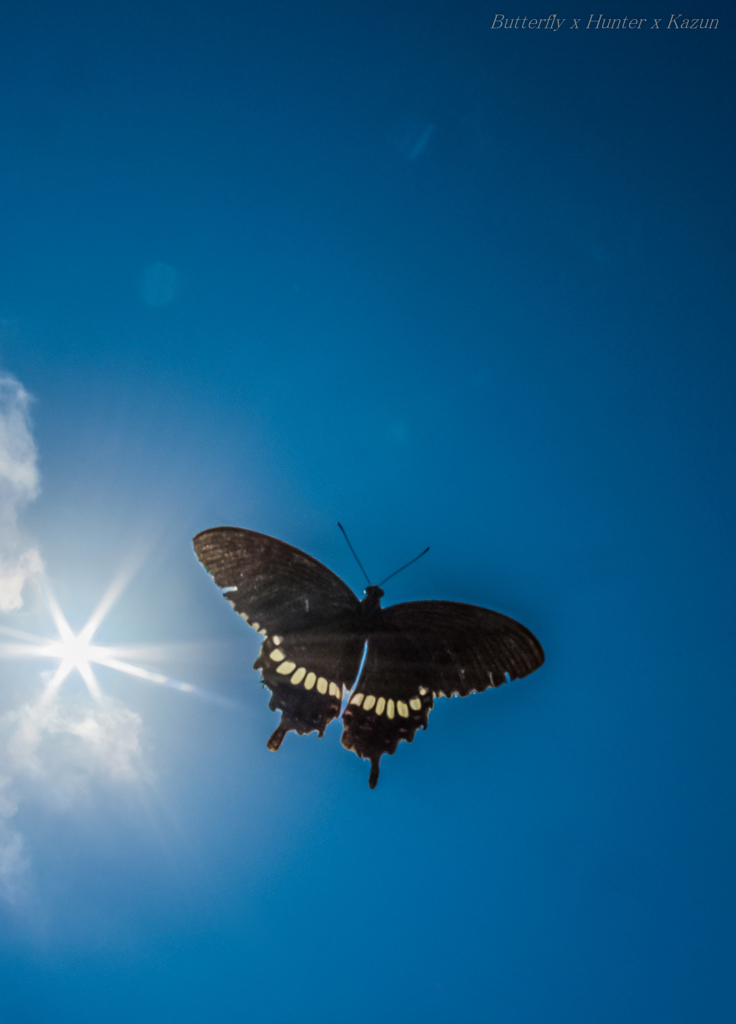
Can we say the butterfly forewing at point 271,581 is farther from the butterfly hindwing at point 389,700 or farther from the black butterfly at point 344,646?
the butterfly hindwing at point 389,700

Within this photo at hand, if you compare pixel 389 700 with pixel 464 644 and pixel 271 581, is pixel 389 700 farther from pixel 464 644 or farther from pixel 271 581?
pixel 271 581

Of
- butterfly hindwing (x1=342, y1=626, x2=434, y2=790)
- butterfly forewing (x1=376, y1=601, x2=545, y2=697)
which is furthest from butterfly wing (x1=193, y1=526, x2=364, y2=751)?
butterfly forewing (x1=376, y1=601, x2=545, y2=697)

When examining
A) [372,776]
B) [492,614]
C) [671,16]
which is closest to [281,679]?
[372,776]

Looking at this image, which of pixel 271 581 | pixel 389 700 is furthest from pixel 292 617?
pixel 389 700

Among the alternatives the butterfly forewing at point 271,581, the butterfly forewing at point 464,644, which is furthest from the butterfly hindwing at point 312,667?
the butterfly forewing at point 464,644

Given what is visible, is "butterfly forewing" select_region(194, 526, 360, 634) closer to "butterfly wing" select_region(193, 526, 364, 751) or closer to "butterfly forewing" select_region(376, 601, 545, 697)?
"butterfly wing" select_region(193, 526, 364, 751)

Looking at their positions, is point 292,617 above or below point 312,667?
above

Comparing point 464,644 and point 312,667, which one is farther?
point 312,667
